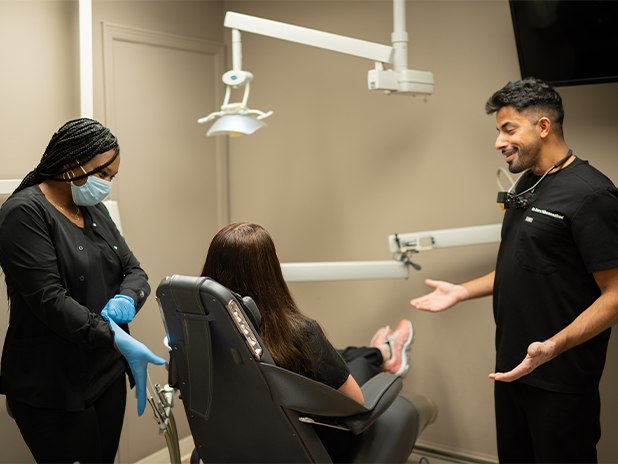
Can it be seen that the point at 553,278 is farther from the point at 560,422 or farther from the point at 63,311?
the point at 63,311

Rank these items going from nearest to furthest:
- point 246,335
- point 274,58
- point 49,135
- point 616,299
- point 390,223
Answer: point 246,335, point 616,299, point 49,135, point 390,223, point 274,58

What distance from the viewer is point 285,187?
358cm

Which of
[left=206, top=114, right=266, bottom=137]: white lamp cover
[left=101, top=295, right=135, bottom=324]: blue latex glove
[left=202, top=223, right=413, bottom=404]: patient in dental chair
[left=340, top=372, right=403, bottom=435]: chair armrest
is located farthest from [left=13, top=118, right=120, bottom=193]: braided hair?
[left=340, top=372, right=403, bottom=435]: chair armrest

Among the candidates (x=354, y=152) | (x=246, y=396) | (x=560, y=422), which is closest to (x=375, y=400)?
(x=246, y=396)

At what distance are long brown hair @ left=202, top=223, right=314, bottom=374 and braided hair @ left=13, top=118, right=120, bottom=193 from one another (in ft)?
1.61

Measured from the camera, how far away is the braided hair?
2057 mm

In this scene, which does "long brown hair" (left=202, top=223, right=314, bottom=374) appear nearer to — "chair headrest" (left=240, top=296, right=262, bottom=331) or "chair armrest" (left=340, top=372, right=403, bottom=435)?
"chair headrest" (left=240, top=296, right=262, bottom=331)

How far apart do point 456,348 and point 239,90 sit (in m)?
1.75

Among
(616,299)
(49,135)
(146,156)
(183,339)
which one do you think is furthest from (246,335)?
(146,156)

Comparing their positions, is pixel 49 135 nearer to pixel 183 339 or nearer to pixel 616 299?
pixel 183 339

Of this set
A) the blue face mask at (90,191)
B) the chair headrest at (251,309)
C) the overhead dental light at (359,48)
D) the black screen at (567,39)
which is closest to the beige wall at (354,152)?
the black screen at (567,39)

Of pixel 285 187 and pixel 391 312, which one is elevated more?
pixel 285 187

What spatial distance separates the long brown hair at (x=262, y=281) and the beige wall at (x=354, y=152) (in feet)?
3.88

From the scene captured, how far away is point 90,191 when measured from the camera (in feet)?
6.90
